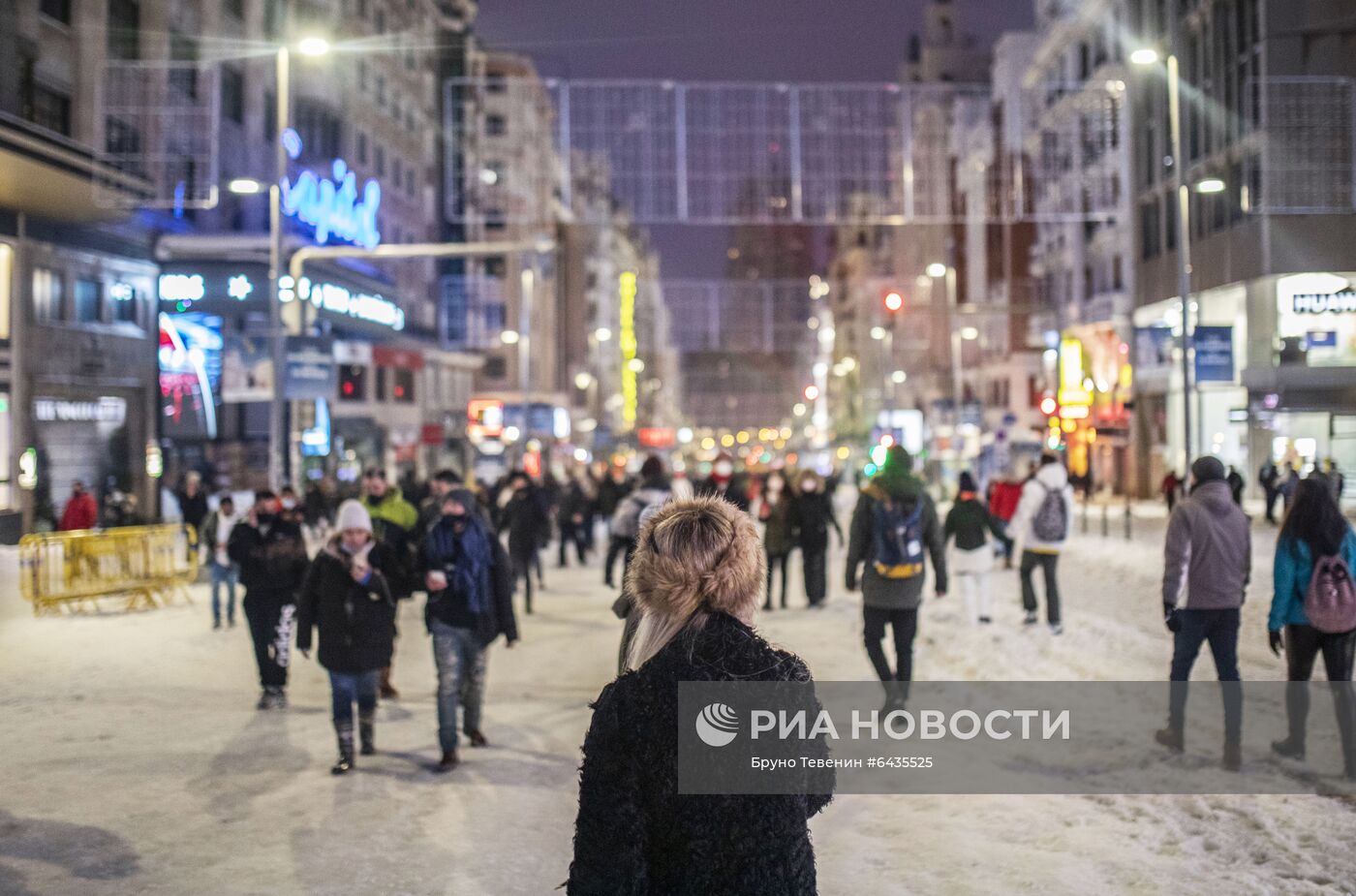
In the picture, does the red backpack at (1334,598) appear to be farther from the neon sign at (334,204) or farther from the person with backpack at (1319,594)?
the neon sign at (334,204)

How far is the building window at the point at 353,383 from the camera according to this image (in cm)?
4691

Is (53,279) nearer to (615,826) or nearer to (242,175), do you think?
(242,175)

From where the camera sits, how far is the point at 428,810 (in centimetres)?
764

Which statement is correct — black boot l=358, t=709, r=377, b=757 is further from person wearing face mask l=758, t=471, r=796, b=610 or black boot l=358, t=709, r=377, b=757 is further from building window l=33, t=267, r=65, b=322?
building window l=33, t=267, r=65, b=322

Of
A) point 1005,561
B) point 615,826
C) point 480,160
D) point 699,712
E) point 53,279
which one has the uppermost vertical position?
point 480,160

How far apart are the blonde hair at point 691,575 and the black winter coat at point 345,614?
5626 mm

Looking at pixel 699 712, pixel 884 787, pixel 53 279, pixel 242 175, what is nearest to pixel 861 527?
pixel 884 787

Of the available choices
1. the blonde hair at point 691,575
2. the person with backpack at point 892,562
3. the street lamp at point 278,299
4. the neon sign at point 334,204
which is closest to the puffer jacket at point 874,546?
the person with backpack at point 892,562

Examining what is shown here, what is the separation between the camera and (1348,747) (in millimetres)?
8070

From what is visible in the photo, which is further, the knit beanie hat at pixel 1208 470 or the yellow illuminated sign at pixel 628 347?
the yellow illuminated sign at pixel 628 347

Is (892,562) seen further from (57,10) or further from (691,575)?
(57,10)

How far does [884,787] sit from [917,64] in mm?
116081

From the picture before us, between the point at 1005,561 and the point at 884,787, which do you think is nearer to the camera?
the point at 884,787

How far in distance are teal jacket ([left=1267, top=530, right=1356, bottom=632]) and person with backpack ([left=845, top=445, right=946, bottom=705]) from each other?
2375 millimetres
